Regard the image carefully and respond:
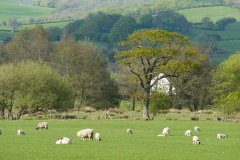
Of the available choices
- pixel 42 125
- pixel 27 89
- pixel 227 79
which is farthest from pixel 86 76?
pixel 42 125

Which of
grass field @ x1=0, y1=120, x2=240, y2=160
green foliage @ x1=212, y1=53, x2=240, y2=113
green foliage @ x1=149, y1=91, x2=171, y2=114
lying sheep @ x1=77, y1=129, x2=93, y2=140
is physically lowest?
grass field @ x1=0, y1=120, x2=240, y2=160

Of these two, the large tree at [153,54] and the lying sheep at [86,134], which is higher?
the large tree at [153,54]

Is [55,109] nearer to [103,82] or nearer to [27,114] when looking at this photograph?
[27,114]

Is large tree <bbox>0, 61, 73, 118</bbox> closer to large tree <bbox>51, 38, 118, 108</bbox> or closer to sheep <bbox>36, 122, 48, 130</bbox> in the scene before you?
large tree <bbox>51, 38, 118, 108</bbox>

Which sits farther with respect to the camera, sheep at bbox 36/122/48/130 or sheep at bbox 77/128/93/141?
sheep at bbox 36/122/48/130

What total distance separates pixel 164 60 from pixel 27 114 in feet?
67.7

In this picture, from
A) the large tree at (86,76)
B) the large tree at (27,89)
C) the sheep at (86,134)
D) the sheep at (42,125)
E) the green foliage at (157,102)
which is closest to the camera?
the sheep at (86,134)

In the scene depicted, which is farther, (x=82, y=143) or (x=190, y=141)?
(x=190, y=141)

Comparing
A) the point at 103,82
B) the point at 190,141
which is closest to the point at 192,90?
the point at 103,82

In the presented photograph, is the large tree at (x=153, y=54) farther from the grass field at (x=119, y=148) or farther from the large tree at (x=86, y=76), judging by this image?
the grass field at (x=119, y=148)

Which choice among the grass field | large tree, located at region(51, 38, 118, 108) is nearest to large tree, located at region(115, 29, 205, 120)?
large tree, located at region(51, 38, 118, 108)

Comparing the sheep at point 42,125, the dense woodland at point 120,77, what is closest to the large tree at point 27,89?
the dense woodland at point 120,77

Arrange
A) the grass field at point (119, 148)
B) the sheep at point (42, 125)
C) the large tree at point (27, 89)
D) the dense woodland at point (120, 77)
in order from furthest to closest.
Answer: the large tree at point (27, 89), the dense woodland at point (120, 77), the sheep at point (42, 125), the grass field at point (119, 148)

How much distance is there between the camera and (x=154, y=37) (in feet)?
252
